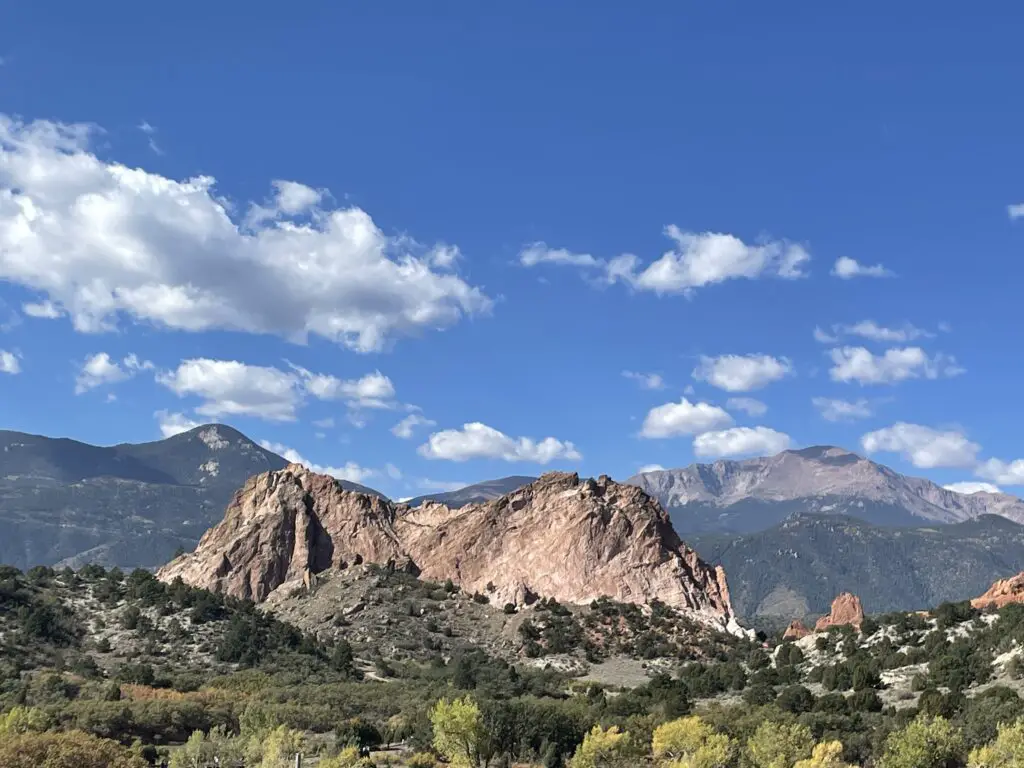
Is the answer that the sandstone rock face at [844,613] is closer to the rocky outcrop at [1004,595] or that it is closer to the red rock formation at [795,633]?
the red rock formation at [795,633]

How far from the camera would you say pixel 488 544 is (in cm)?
14975

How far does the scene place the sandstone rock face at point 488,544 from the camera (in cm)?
13938

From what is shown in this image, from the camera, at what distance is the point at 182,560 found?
157 metres

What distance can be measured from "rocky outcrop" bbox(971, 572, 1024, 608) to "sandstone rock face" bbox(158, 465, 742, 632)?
110ft

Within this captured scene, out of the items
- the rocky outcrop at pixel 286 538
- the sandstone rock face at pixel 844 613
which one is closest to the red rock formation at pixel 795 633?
the sandstone rock face at pixel 844 613

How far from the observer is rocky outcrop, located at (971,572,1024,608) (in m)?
111

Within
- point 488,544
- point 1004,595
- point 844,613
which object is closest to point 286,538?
point 488,544

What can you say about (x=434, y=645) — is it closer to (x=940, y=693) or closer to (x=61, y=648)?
(x=61, y=648)

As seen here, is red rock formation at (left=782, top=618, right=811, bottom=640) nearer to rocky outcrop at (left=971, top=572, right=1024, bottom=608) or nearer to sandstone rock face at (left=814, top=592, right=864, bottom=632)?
sandstone rock face at (left=814, top=592, right=864, bottom=632)

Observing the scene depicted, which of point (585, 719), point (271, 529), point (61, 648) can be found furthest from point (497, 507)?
point (585, 719)

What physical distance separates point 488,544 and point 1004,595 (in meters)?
71.7

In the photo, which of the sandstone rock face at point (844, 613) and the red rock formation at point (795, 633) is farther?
the sandstone rock face at point (844, 613)

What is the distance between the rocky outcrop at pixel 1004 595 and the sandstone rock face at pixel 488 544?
110 ft

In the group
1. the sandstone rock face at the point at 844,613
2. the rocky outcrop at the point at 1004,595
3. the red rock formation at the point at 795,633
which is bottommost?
the red rock formation at the point at 795,633
